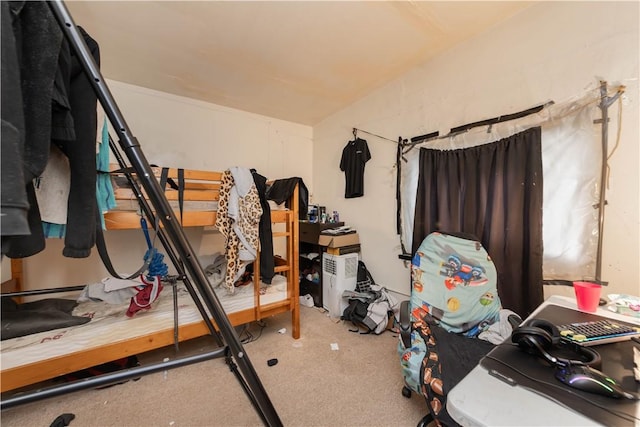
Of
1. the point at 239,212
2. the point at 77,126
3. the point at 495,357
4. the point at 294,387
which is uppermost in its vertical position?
the point at 77,126

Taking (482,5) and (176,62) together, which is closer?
(482,5)

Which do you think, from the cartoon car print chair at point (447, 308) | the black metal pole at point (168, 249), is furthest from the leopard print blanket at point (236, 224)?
the cartoon car print chair at point (447, 308)

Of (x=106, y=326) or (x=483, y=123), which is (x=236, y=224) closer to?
(x=106, y=326)

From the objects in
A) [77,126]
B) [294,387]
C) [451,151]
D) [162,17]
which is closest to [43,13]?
[77,126]

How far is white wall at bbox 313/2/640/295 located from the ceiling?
186 millimetres

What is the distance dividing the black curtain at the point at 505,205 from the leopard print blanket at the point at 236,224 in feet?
5.33

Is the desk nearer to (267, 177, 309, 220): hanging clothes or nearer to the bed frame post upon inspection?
the bed frame post

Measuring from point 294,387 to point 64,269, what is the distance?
8.21 ft

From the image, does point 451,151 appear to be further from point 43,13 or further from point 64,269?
point 64,269

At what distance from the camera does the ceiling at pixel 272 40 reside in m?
1.69

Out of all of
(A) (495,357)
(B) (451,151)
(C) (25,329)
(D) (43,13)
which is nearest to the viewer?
(D) (43,13)

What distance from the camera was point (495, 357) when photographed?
30.9 inches

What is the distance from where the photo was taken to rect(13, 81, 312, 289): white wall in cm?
238

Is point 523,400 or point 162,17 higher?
point 162,17
